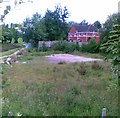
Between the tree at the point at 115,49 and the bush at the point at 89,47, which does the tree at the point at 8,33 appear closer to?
the tree at the point at 115,49

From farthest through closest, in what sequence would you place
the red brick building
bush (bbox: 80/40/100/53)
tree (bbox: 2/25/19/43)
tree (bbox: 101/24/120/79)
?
1. the red brick building
2. bush (bbox: 80/40/100/53)
3. tree (bbox: 101/24/120/79)
4. tree (bbox: 2/25/19/43)

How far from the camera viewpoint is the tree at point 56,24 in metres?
52.2

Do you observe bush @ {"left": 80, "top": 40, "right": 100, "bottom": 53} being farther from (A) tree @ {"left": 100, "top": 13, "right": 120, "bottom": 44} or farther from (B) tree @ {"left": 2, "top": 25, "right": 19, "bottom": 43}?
(B) tree @ {"left": 2, "top": 25, "right": 19, "bottom": 43}

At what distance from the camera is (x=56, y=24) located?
5381cm

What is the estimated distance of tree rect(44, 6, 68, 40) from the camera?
171 feet

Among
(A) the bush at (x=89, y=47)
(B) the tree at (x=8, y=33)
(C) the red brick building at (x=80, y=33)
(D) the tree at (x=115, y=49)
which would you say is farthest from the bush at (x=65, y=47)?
(B) the tree at (x=8, y=33)

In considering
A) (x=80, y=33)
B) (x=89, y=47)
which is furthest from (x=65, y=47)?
(x=80, y=33)

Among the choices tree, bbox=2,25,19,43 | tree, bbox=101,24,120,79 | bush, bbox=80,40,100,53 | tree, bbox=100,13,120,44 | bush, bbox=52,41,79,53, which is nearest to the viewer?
tree, bbox=2,25,19,43

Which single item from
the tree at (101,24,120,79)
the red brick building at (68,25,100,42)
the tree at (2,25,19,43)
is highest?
the red brick building at (68,25,100,42)

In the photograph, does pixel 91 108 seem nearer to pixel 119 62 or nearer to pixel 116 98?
pixel 116 98

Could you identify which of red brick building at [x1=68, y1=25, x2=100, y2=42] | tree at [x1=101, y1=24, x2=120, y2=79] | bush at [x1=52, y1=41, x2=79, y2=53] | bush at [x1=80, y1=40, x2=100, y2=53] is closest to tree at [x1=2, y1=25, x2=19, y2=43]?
tree at [x1=101, y1=24, x2=120, y2=79]

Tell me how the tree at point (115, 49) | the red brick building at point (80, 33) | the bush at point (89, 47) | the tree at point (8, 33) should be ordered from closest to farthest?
the tree at point (8, 33), the tree at point (115, 49), the bush at point (89, 47), the red brick building at point (80, 33)

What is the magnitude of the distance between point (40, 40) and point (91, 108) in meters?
41.7

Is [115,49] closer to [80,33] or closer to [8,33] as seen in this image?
[8,33]
